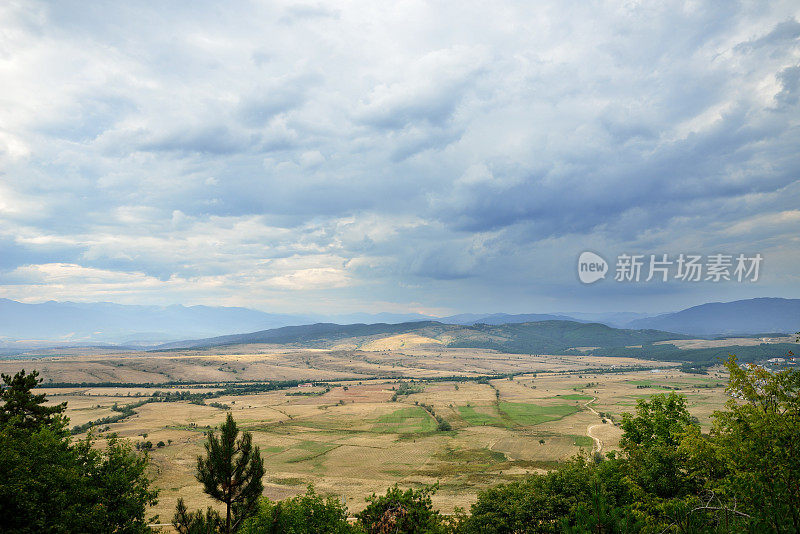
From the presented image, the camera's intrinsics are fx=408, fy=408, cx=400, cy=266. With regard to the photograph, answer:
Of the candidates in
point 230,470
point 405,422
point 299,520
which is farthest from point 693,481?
point 405,422

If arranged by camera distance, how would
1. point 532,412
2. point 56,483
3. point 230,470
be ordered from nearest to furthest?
point 56,483, point 230,470, point 532,412

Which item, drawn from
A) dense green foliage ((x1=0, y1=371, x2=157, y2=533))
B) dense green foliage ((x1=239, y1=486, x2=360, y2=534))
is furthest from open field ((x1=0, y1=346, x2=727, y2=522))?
dense green foliage ((x1=0, y1=371, x2=157, y2=533))

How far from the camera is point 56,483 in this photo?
2781cm

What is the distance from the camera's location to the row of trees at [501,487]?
1808cm

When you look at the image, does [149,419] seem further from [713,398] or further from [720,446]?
[713,398]

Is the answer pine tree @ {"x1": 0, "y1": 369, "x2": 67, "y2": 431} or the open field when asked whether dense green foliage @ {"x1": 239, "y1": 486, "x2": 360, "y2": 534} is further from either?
the open field

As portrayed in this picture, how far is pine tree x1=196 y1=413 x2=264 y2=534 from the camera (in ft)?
107

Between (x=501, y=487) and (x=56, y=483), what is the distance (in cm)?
3730

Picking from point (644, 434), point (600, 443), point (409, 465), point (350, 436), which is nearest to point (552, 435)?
point (600, 443)

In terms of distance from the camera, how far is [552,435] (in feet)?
388

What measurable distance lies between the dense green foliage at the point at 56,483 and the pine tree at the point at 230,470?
600 cm

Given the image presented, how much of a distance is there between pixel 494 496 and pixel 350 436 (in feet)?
312

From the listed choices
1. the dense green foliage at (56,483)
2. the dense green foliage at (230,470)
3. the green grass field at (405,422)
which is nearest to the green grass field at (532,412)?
the green grass field at (405,422)

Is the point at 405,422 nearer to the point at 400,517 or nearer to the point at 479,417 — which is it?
the point at 479,417
